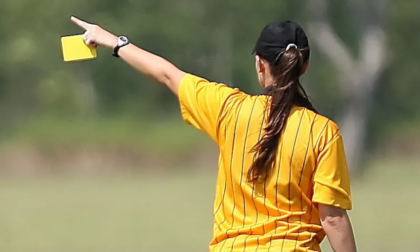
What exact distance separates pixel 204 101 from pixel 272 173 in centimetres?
27

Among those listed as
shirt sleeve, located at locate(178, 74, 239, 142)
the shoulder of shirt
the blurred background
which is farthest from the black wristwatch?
the blurred background

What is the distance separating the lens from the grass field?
10.8m

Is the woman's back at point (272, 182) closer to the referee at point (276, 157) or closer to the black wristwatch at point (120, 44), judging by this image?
the referee at point (276, 157)

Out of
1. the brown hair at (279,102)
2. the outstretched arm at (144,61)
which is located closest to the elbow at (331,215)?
the brown hair at (279,102)

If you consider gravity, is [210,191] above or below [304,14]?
below

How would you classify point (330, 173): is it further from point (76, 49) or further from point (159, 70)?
point (76, 49)

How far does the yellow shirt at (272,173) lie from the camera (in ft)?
8.61

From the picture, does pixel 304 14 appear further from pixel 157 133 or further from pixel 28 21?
pixel 28 21

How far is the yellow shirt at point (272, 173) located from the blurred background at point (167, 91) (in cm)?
1663

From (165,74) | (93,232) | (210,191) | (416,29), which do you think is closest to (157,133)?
(210,191)

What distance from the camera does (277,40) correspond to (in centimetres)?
272

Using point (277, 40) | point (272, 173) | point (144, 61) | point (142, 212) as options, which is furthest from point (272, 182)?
point (142, 212)

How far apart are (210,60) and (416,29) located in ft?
15.9

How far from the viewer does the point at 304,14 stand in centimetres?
2250
